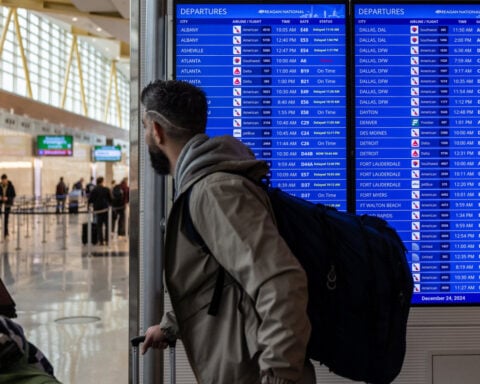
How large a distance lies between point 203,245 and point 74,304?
21.0ft

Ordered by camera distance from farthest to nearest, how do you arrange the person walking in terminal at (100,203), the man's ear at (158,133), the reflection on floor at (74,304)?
1. the person walking in terminal at (100,203)
2. the reflection on floor at (74,304)
3. the man's ear at (158,133)

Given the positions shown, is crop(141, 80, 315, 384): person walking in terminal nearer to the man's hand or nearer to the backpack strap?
the backpack strap

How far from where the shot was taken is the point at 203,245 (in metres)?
1.54

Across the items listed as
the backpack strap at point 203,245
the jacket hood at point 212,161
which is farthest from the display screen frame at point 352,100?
the backpack strap at point 203,245

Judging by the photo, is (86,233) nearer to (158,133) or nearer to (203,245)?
(158,133)

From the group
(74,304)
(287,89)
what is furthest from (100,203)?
(287,89)

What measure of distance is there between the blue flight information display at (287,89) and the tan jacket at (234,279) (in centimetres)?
118

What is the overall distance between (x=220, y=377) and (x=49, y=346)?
180 inches

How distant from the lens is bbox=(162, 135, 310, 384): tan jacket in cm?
135

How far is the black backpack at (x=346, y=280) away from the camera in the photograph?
1.58 meters

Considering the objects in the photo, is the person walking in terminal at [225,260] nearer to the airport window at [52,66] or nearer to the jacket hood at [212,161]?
the jacket hood at [212,161]

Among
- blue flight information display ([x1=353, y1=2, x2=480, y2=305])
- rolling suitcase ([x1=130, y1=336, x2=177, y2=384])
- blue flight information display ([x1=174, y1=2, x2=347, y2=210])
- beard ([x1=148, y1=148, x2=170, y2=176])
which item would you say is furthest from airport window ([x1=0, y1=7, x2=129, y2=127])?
beard ([x1=148, y1=148, x2=170, y2=176])

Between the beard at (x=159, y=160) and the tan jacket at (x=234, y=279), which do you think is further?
the beard at (x=159, y=160)

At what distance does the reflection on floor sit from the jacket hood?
3.54m
